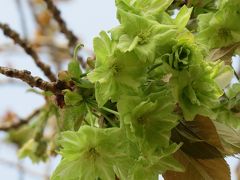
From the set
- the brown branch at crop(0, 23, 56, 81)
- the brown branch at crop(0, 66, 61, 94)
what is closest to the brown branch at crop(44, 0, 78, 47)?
the brown branch at crop(0, 23, 56, 81)

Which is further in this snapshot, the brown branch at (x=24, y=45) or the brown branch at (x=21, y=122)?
the brown branch at (x=21, y=122)

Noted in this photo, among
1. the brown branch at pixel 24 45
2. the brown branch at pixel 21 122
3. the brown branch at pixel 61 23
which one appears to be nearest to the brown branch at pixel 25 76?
the brown branch at pixel 24 45

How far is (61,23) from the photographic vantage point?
67.5 inches

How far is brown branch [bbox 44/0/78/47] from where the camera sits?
5.48 ft

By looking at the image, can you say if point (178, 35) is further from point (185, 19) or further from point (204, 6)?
point (204, 6)

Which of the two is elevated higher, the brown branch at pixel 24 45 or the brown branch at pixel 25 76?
the brown branch at pixel 24 45

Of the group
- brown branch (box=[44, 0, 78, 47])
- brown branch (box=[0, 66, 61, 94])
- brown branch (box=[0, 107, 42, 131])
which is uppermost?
brown branch (box=[44, 0, 78, 47])

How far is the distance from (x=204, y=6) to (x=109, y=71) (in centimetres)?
31

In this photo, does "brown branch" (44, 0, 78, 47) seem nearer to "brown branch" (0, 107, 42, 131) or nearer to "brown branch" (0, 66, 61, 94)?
"brown branch" (0, 107, 42, 131)

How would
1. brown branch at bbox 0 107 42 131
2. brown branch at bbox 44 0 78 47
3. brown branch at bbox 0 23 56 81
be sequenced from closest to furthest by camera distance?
brown branch at bbox 0 23 56 81 → brown branch at bbox 44 0 78 47 → brown branch at bbox 0 107 42 131

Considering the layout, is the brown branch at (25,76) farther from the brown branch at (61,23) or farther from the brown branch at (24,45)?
the brown branch at (61,23)

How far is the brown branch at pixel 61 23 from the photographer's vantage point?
167 centimetres

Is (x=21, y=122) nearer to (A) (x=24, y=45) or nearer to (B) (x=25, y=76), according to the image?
(A) (x=24, y=45)

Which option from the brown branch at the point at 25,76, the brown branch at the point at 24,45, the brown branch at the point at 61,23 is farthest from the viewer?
the brown branch at the point at 61,23
